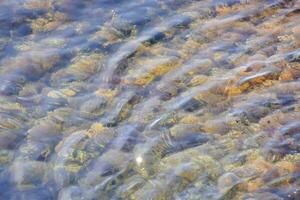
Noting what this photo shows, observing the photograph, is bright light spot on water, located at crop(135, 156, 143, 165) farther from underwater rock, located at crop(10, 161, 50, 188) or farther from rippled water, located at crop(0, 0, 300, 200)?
underwater rock, located at crop(10, 161, 50, 188)

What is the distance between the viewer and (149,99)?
6.73 m

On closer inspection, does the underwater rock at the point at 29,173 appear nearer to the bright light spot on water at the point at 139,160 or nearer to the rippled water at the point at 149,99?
the rippled water at the point at 149,99

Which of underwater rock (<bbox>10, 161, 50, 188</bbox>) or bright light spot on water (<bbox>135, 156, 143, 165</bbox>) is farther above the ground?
underwater rock (<bbox>10, 161, 50, 188</bbox>)

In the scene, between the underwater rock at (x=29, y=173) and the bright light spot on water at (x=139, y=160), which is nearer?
the underwater rock at (x=29, y=173)

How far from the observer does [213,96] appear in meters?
6.66

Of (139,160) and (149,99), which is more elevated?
(149,99)

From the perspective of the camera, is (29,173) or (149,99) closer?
(29,173)

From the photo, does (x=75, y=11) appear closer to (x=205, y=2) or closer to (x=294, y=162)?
(x=205, y=2)

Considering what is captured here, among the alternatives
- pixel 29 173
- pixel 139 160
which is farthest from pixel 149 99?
pixel 29 173

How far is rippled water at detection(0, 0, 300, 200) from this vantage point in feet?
18.1

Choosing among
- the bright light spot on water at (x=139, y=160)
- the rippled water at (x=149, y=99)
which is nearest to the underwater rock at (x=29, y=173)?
the rippled water at (x=149, y=99)

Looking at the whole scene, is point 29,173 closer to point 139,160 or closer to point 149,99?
point 139,160

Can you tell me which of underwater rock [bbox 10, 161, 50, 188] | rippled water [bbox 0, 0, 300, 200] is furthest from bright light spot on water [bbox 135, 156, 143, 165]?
underwater rock [bbox 10, 161, 50, 188]

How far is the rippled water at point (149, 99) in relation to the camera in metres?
5.52
